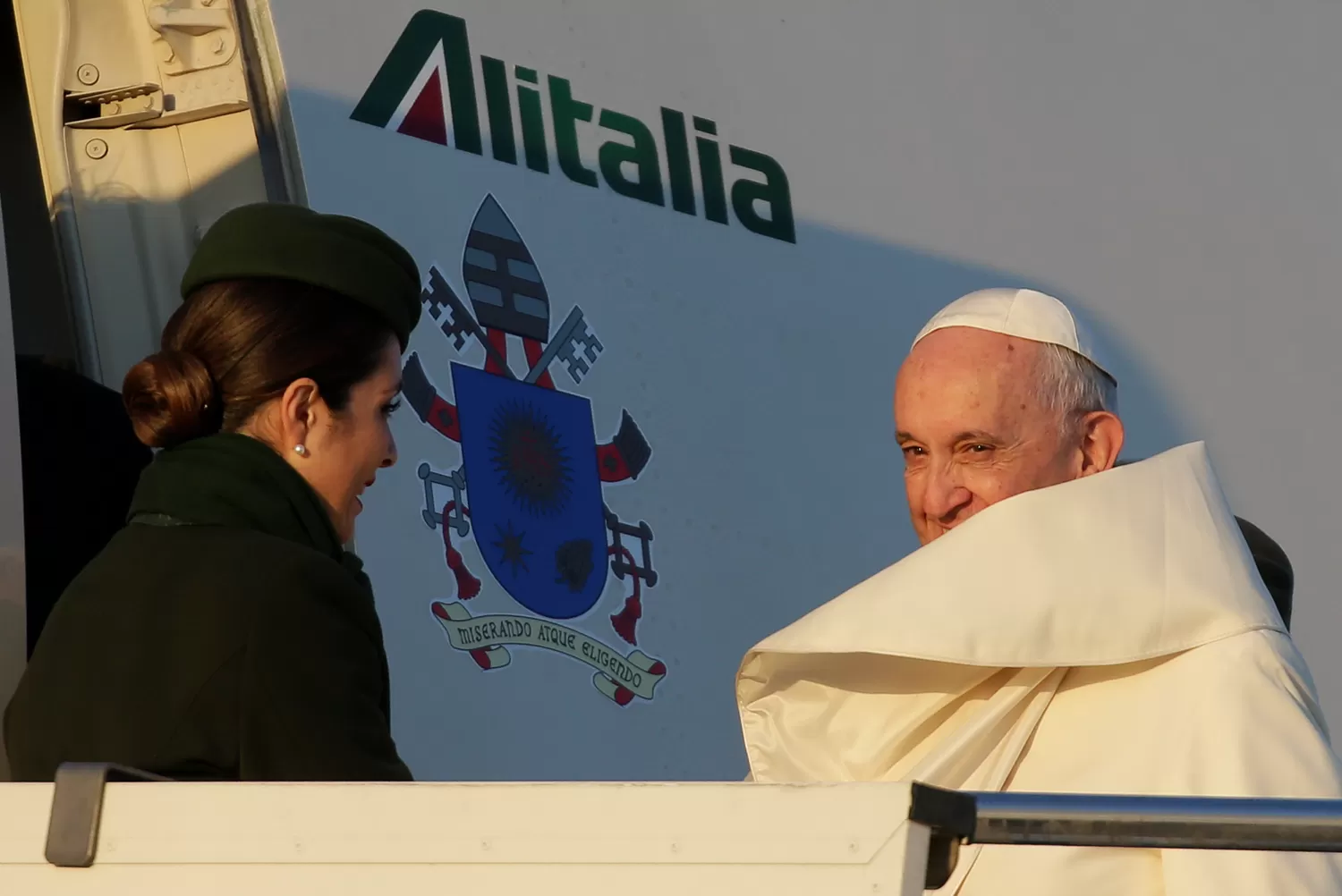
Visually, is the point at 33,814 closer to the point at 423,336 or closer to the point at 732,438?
the point at 423,336

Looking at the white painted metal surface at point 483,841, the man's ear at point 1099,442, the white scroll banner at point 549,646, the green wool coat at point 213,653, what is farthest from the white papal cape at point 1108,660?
the white scroll banner at point 549,646

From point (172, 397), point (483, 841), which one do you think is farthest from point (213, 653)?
point (483, 841)

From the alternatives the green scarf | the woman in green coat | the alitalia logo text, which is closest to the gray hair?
the woman in green coat

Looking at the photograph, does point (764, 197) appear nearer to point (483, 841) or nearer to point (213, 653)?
point (213, 653)

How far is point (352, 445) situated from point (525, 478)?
1.06m

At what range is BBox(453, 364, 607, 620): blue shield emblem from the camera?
314cm

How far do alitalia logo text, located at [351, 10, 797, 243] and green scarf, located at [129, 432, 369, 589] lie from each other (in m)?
1.17

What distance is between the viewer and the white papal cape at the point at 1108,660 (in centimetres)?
183

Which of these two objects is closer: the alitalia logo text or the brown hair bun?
the brown hair bun

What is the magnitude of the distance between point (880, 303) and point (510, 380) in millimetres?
1124

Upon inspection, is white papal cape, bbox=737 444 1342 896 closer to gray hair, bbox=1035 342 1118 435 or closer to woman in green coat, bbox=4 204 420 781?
gray hair, bbox=1035 342 1118 435

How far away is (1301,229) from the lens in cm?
513

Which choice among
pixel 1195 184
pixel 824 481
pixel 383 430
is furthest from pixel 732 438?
pixel 1195 184

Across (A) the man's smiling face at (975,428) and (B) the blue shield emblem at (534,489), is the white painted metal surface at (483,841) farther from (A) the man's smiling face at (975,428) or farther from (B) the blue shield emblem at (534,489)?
(B) the blue shield emblem at (534,489)
